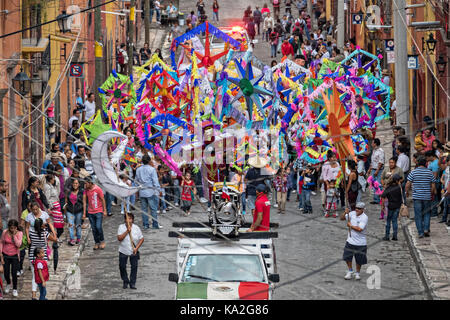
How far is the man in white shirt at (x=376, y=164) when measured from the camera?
24.1 metres

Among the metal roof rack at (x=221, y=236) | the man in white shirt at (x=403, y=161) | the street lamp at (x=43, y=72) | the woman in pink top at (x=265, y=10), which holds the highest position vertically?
the woman in pink top at (x=265, y=10)

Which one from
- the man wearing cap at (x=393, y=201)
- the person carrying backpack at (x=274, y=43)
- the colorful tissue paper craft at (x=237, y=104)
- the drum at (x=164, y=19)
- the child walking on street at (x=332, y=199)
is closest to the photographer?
the man wearing cap at (x=393, y=201)

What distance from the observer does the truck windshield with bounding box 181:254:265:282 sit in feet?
50.3

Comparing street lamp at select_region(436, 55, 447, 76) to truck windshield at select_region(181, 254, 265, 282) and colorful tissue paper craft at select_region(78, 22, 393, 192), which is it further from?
truck windshield at select_region(181, 254, 265, 282)

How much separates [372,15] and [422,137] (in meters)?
14.6

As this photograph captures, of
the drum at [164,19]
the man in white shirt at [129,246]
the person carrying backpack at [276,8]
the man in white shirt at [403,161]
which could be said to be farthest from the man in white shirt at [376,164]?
the drum at [164,19]

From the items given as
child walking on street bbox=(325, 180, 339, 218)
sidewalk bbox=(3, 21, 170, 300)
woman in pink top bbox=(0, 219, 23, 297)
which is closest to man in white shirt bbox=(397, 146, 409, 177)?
child walking on street bbox=(325, 180, 339, 218)

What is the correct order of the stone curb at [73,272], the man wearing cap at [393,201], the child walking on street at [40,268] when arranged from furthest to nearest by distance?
the man wearing cap at [393,201] < the stone curb at [73,272] < the child walking on street at [40,268]

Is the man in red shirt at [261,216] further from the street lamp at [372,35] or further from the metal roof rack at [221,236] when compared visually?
the street lamp at [372,35]

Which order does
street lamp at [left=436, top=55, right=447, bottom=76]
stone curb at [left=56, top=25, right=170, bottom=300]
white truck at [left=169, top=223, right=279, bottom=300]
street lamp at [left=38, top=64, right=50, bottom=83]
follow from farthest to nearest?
street lamp at [left=436, top=55, right=447, bottom=76] → street lamp at [left=38, top=64, right=50, bottom=83] → stone curb at [left=56, top=25, right=170, bottom=300] → white truck at [left=169, top=223, right=279, bottom=300]

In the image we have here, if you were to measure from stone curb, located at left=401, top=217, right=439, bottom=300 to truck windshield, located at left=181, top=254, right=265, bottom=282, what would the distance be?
7.94 feet

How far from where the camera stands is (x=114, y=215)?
2458 centimetres

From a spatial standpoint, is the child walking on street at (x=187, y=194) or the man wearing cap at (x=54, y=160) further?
the child walking on street at (x=187, y=194)

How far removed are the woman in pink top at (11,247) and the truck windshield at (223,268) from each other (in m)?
3.08
